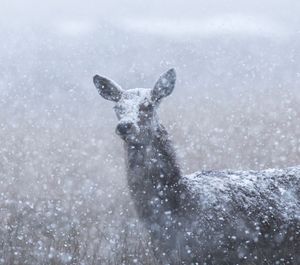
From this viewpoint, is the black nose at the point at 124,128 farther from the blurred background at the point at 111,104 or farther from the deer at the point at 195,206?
the blurred background at the point at 111,104

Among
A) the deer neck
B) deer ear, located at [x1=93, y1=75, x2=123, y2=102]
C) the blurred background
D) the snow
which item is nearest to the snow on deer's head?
deer ear, located at [x1=93, y1=75, x2=123, y2=102]

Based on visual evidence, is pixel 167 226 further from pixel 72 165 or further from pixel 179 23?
pixel 179 23

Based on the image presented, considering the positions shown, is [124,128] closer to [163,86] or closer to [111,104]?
[163,86]

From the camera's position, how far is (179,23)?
19.3 m

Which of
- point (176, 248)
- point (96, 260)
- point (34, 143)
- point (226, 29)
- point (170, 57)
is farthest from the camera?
point (226, 29)

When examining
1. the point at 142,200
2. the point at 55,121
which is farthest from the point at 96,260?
the point at 55,121

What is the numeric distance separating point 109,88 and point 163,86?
593 millimetres

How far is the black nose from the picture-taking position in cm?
552

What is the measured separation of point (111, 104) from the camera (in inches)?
564

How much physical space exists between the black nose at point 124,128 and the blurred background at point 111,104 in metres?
1.25

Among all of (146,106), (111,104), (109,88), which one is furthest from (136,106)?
(111,104)

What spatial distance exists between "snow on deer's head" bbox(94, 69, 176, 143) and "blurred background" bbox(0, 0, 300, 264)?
3.73ft

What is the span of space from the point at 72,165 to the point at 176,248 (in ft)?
19.9

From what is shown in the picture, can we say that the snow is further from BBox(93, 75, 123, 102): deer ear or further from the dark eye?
BBox(93, 75, 123, 102): deer ear
